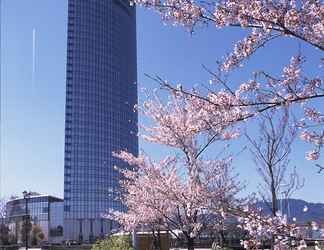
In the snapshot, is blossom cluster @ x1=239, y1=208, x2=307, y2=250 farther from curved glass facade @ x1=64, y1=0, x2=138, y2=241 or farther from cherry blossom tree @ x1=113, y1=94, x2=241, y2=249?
curved glass facade @ x1=64, y1=0, x2=138, y2=241

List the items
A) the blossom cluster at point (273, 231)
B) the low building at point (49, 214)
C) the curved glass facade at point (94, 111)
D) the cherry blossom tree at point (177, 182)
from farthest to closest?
the curved glass facade at point (94, 111), the low building at point (49, 214), the cherry blossom tree at point (177, 182), the blossom cluster at point (273, 231)

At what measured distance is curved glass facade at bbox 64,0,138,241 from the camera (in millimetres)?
137375

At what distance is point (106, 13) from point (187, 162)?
14145 cm

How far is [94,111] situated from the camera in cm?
14000

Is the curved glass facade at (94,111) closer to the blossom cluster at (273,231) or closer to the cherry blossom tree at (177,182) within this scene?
the cherry blossom tree at (177,182)

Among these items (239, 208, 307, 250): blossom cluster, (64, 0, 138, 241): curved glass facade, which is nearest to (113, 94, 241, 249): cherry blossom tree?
(239, 208, 307, 250): blossom cluster

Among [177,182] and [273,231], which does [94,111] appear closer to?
[177,182]

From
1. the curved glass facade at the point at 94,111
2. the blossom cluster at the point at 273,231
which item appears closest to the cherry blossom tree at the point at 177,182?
the blossom cluster at the point at 273,231

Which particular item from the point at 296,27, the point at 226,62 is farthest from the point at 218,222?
the point at 296,27

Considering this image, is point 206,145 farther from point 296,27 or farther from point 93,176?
point 93,176

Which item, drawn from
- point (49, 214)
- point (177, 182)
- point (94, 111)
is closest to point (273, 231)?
point (177, 182)

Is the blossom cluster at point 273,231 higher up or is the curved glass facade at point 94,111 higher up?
the curved glass facade at point 94,111

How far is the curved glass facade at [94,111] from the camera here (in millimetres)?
137375

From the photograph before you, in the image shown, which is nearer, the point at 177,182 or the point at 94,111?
the point at 177,182
